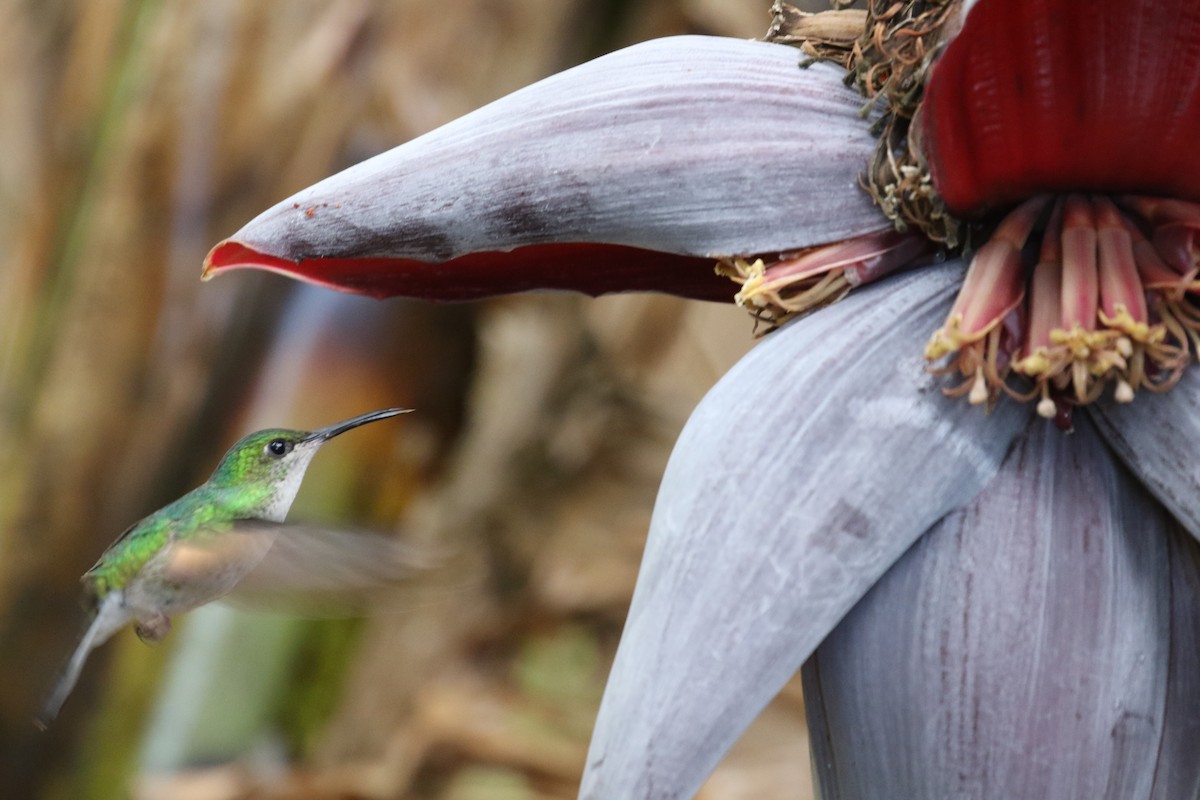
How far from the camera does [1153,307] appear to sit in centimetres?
27

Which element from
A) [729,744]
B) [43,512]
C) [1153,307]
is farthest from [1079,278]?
[43,512]

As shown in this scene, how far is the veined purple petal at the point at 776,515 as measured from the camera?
253mm

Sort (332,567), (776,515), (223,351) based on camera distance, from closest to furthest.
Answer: (776,515)
(332,567)
(223,351)

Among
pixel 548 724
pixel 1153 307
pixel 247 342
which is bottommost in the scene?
pixel 548 724

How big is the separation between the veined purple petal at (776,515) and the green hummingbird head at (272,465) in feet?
0.63

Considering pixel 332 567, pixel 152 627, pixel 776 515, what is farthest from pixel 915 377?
pixel 152 627

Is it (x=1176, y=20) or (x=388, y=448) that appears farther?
(x=388, y=448)

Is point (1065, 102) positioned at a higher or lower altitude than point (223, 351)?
higher

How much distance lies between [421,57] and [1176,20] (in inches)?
26.0

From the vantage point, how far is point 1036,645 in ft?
0.87

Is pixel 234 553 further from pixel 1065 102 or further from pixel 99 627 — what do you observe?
pixel 1065 102

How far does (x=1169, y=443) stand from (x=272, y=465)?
299mm

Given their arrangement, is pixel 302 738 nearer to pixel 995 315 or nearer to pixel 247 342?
pixel 247 342

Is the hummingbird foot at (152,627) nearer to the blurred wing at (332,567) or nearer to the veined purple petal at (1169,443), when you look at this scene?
the blurred wing at (332,567)
